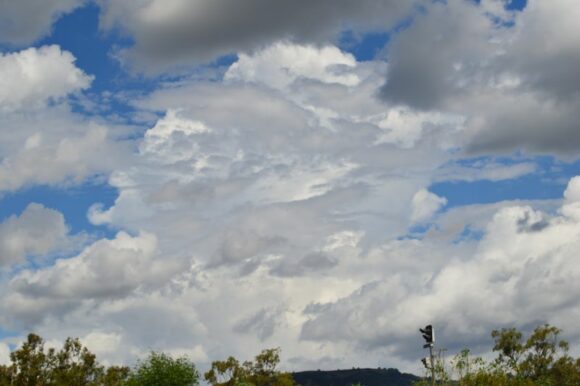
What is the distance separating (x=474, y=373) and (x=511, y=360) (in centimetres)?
4149

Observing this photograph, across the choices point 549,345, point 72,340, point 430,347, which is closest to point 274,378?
point 72,340

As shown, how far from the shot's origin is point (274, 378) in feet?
321

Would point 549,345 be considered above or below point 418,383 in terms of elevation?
above

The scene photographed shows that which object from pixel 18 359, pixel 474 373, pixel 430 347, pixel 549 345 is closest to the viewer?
pixel 430 347

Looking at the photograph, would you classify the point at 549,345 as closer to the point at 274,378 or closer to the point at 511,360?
the point at 511,360

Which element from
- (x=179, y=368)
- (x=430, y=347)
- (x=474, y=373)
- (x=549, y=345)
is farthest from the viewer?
(x=549, y=345)

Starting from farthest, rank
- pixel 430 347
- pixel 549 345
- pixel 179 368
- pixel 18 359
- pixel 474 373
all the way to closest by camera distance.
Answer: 1. pixel 549 345
2. pixel 179 368
3. pixel 18 359
4. pixel 474 373
5. pixel 430 347

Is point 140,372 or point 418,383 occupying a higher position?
point 140,372

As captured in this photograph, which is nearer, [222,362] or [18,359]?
[18,359]

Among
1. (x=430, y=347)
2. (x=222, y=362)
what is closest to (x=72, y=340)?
(x=222, y=362)

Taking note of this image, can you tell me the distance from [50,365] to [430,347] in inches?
2096

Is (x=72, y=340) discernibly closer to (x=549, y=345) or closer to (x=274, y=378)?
(x=274, y=378)

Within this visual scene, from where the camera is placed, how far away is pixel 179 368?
9550cm

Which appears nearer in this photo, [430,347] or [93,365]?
[430,347]
